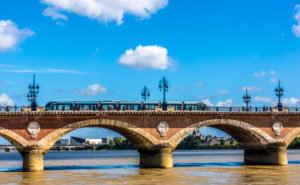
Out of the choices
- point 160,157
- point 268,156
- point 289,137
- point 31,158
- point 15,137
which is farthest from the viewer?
point 268,156

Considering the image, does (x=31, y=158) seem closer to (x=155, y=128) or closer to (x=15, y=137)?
(x=15, y=137)

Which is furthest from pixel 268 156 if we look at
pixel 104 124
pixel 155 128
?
pixel 104 124

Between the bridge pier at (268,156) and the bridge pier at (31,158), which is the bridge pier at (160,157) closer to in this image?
the bridge pier at (31,158)

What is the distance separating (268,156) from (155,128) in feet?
52.1

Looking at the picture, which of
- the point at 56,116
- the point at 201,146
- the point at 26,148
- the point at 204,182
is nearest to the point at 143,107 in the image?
the point at 56,116

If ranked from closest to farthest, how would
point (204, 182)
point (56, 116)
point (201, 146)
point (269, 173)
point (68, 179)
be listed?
point (204, 182), point (68, 179), point (269, 173), point (56, 116), point (201, 146)

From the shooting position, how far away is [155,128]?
168 ft

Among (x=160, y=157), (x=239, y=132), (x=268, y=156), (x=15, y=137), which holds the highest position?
(x=239, y=132)

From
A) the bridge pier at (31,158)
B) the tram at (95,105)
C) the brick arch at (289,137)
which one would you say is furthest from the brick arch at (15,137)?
the brick arch at (289,137)

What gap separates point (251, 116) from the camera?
54531 mm

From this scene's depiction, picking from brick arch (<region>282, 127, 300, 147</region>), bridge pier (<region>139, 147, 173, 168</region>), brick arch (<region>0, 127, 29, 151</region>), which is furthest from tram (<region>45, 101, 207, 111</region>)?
brick arch (<region>282, 127, 300, 147</region>)

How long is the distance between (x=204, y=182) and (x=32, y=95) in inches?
931

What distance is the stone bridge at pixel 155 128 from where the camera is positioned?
156 feet

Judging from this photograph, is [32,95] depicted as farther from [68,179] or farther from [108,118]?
[68,179]
